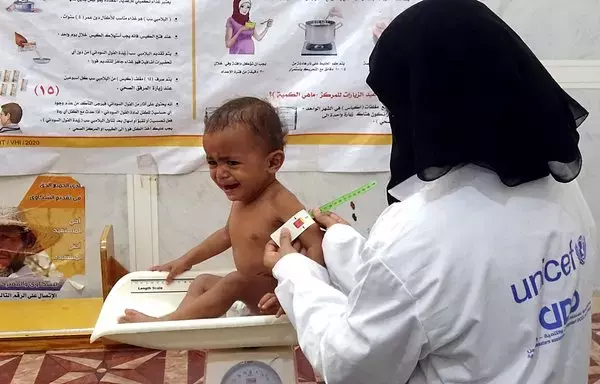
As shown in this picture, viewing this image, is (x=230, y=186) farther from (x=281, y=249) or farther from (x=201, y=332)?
(x=201, y=332)

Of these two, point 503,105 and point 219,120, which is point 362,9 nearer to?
point 219,120

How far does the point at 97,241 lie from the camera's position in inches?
88.7

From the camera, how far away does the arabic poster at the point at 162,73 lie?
2.07 meters

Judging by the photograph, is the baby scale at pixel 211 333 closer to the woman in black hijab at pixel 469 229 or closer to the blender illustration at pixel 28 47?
the woman in black hijab at pixel 469 229

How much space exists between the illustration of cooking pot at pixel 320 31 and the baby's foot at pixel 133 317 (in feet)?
3.45

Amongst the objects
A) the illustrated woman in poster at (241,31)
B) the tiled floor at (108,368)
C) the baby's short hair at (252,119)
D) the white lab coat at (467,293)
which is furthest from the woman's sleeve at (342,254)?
the illustrated woman in poster at (241,31)

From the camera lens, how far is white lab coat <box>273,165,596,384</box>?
93 centimetres

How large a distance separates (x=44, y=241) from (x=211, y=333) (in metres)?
1.18

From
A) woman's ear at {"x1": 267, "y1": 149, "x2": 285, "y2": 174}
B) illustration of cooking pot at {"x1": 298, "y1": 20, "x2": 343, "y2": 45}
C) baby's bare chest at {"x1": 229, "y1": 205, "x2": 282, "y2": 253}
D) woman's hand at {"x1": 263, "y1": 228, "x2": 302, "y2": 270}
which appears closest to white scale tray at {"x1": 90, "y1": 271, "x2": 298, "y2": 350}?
woman's hand at {"x1": 263, "y1": 228, "x2": 302, "y2": 270}

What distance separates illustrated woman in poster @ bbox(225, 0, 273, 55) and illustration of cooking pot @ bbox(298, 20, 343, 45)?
0.38 ft

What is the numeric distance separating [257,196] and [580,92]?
1272 mm

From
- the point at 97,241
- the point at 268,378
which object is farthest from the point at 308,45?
the point at 268,378

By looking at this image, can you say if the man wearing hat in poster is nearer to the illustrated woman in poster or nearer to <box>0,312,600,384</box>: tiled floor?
<box>0,312,600,384</box>: tiled floor

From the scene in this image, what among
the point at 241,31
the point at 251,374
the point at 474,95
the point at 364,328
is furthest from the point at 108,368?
the point at 474,95
